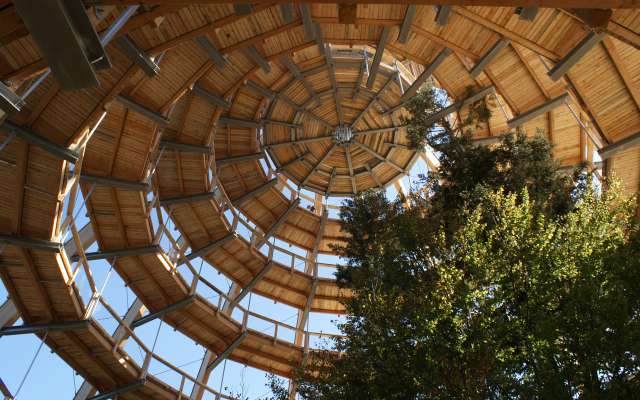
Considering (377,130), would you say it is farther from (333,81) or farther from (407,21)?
(407,21)

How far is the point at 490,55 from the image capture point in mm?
16109

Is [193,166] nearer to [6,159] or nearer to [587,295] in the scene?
[6,159]

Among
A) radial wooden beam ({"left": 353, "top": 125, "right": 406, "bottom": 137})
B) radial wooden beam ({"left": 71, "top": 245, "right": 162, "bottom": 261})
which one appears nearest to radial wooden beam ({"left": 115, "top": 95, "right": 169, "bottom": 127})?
radial wooden beam ({"left": 71, "top": 245, "right": 162, "bottom": 261})

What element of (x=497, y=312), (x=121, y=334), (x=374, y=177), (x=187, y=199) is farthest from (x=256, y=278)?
(x=497, y=312)

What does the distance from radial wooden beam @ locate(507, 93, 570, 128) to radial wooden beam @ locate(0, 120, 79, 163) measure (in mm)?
14871

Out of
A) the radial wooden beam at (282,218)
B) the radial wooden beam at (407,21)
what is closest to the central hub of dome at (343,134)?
the radial wooden beam at (282,218)

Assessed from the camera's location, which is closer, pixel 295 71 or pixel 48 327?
pixel 48 327

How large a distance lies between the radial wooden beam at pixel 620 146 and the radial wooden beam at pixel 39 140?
55.1 ft

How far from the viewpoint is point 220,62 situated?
15.1 m

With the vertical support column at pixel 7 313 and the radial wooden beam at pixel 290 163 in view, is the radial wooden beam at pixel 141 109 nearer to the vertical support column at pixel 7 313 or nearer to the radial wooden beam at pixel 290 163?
the vertical support column at pixel 7 313

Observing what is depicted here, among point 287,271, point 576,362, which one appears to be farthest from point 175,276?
point 576,362

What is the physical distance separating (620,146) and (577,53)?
183 inches

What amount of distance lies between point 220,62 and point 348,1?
29.5 feet

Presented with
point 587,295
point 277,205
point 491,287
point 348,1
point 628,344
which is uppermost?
point 277,205
